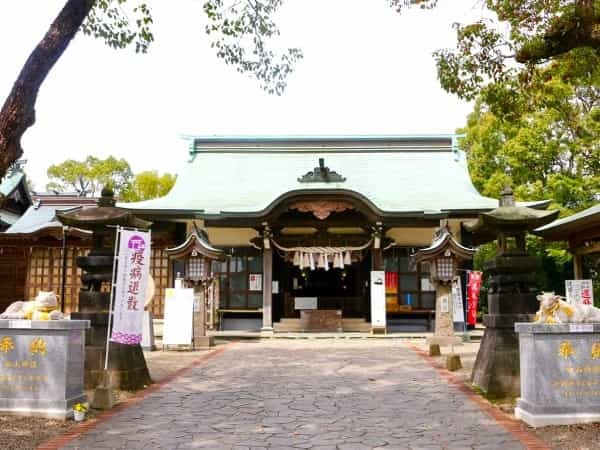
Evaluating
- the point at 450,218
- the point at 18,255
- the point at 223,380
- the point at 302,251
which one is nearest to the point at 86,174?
the point at 18,255

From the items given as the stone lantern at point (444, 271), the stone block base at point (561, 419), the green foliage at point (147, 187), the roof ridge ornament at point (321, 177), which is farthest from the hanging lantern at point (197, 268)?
the green foliage at point (147, 187)

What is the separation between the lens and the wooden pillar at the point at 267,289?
18031mm

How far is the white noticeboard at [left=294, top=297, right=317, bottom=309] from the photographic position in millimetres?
19750

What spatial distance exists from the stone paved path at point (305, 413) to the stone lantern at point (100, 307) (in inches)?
25.3

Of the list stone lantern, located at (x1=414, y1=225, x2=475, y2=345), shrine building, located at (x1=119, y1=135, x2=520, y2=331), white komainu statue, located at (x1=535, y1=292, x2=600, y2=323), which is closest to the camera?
white komainu statue, located at (x1=535, y1=292, x2=600, y2=323)

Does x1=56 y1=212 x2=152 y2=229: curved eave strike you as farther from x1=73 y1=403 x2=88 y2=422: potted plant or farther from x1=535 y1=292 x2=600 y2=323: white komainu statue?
x1=535 y1=292 x2=600 y2=323: white komainu statue

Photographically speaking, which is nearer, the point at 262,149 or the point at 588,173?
the point at 588,173

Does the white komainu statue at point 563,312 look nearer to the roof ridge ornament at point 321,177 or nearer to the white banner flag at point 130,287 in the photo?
the white banner flag at point 130,287

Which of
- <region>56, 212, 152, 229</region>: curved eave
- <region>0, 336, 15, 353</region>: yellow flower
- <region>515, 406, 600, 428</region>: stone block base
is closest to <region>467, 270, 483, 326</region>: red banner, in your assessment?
<region>515, 406, 600, 428</region>: stone block base

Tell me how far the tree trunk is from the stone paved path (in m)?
3.31

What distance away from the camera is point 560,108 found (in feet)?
69.7

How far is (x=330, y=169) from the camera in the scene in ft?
72.1

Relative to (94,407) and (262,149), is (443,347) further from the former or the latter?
(262,149)

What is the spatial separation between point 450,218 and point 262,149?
9.04m
